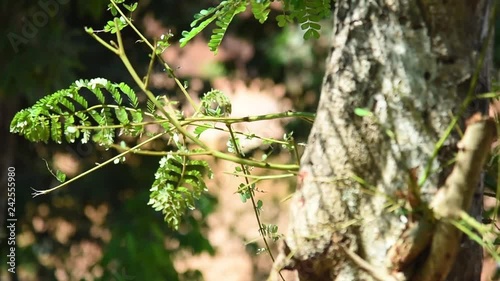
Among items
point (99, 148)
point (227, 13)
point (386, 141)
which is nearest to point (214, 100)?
point (227, 13)

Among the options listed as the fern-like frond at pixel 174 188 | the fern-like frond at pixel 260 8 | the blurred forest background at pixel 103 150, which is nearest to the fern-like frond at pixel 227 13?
the fern-like frond at pixel 260 8

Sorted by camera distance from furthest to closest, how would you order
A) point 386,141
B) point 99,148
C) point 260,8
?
point 99,148
point 260,8
point 386,141

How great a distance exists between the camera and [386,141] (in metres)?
0.88

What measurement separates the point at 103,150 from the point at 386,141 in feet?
10.3

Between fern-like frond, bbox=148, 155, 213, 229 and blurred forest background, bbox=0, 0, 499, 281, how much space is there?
6.61 ft

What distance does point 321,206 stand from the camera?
2.93 ft

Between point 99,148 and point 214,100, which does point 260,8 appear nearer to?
point 214,100

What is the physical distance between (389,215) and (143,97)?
3.05 metres

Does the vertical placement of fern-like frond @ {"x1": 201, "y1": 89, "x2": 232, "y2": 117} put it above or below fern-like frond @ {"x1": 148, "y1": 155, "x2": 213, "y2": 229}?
above

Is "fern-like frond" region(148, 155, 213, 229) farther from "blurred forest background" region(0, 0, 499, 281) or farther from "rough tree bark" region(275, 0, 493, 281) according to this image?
"blurred forest background" region(0, 0, 499, 281)

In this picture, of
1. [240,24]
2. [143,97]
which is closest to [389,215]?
[143,97]

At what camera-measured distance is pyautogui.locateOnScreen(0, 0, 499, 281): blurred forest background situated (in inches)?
131

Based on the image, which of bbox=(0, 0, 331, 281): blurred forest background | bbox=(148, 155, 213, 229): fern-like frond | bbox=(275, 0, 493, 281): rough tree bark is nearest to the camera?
bbox=(275, 0, 493, 281): rough tree bark

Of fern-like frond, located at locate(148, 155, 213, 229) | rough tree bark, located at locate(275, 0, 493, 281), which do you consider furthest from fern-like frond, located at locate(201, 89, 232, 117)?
rough tree bark, located at locate(275, 0, 493, 281)
